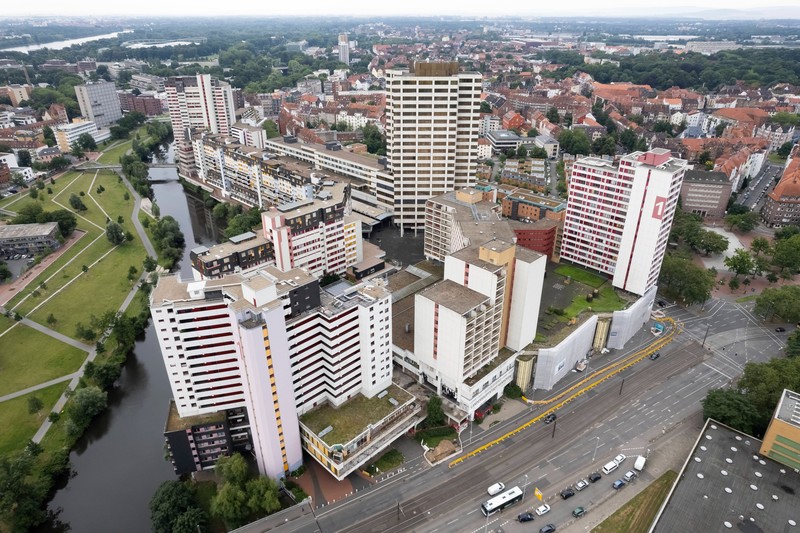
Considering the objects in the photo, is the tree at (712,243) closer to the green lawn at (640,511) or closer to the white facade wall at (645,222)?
the white facade wall at (645,222)

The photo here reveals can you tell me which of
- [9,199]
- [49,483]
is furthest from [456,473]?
[9,199]

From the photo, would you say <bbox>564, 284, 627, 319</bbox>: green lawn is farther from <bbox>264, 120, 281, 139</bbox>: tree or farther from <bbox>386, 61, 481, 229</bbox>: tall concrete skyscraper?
<bbox>264, 120, 281, 139</bbox>: tree

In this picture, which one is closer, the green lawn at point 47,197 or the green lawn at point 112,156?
the green lawn at point 47,197

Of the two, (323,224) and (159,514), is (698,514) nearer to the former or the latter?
(159,514)

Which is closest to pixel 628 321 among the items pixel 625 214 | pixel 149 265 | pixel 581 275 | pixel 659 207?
pixel 581 275

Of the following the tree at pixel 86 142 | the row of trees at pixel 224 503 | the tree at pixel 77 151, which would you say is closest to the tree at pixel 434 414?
the row of trees at pixel 224 503

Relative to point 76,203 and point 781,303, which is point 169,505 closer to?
point 781,303
